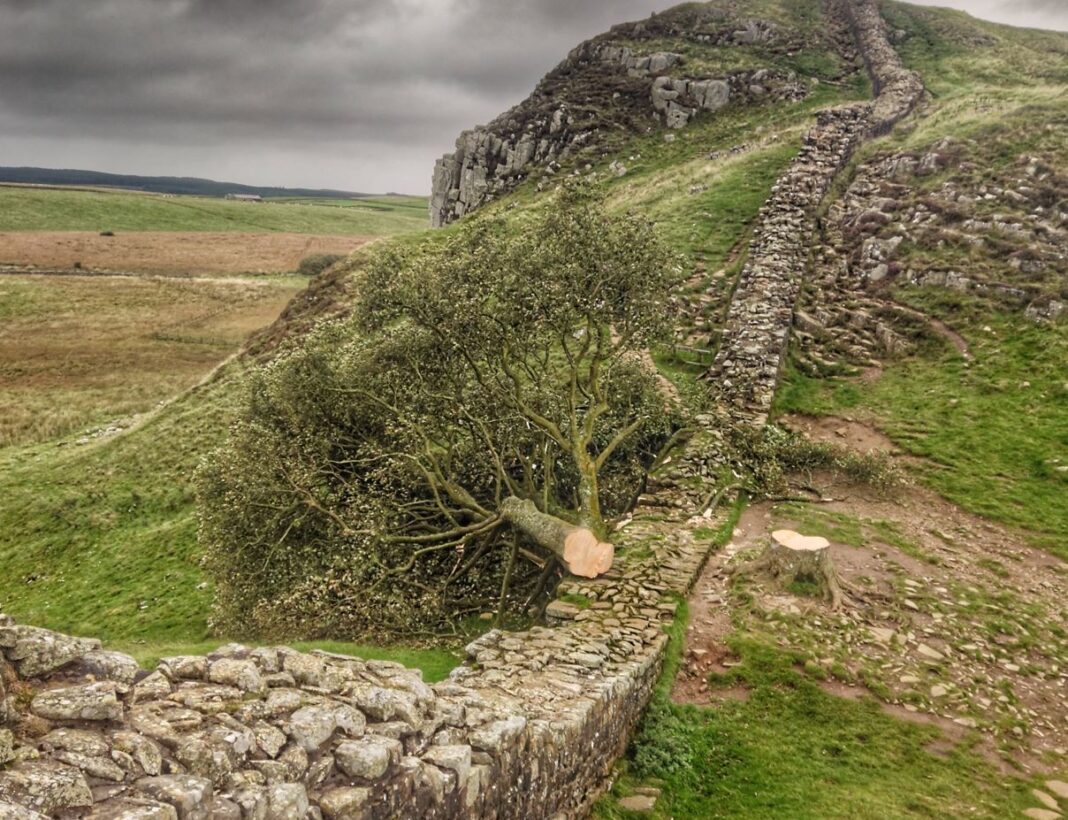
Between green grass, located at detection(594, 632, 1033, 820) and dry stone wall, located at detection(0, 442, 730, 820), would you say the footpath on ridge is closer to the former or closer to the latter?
dry stone wall, located at detection(0, 442, 730, 820)

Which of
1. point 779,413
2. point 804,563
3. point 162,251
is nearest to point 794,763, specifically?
point 804,563

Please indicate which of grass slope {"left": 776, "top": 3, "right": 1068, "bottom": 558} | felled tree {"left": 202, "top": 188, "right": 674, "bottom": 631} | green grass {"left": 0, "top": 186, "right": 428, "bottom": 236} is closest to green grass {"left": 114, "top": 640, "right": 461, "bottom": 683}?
felled tree {"left": 202, "top": 188, "right": 674, "bottom": 631}

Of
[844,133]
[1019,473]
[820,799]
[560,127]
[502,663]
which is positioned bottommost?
[820,799]

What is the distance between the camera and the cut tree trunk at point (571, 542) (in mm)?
16625


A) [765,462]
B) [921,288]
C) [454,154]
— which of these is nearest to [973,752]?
[765,462]

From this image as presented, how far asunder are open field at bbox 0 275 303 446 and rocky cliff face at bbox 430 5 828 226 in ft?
107

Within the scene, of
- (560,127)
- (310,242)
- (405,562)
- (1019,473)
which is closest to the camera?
(405,562)

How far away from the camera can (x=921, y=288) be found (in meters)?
32.5

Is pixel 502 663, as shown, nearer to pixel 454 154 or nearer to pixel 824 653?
pixel 824 653

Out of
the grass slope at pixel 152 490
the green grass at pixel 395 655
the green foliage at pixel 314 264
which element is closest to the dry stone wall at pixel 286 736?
the green grass at pixel 395 655

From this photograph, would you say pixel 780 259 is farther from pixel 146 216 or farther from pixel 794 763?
pixel 146 216

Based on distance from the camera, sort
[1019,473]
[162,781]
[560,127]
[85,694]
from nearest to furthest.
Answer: [162,781] < [85,694] < [1019,473] < [560,127]

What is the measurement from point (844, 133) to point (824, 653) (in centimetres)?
4961

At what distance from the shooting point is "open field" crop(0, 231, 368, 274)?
109312 mm
